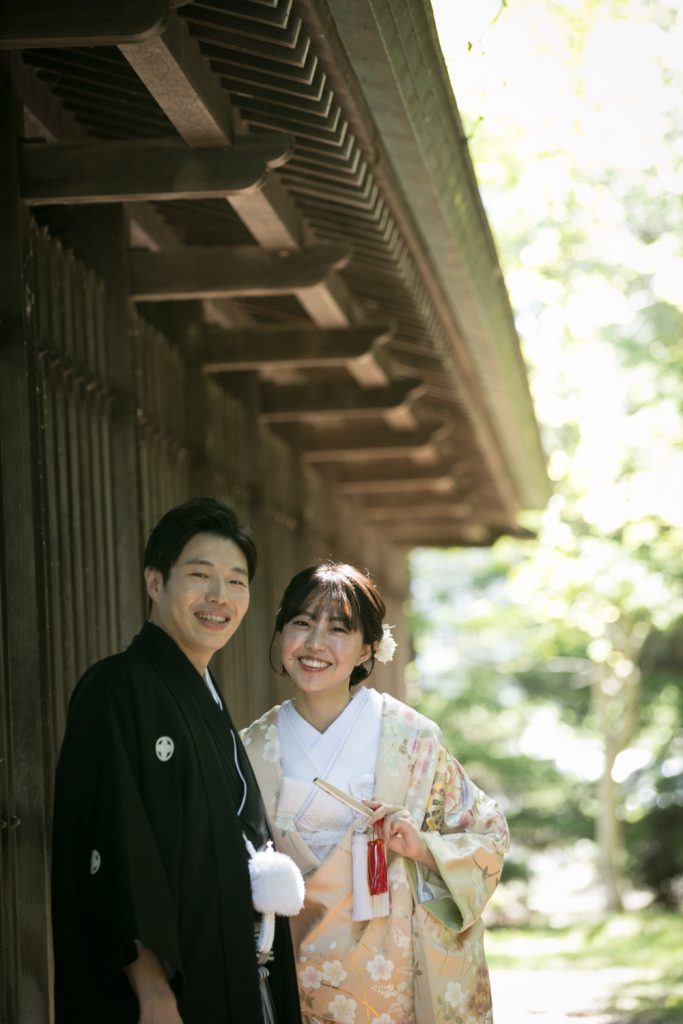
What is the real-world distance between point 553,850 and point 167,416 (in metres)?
17.4

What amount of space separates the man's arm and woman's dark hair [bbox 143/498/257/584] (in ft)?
2.58

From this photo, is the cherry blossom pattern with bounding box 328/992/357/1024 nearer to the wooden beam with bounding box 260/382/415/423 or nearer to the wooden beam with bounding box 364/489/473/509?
the wooden beam with bounding box 260/382/415/423

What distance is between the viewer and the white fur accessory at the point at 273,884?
10.6 ft

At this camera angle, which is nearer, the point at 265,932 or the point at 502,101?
the point at 265,932

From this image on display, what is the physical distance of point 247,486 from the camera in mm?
7414

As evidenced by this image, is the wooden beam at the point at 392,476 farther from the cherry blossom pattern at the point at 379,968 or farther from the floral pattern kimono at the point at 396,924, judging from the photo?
the cherry blossom pattern at the point at 379,968

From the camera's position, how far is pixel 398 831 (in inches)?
150

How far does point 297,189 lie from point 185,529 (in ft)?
6.78

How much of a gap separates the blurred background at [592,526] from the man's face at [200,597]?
17.3 ft

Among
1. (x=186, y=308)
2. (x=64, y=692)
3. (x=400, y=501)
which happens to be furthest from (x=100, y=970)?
(x=400, y=501)

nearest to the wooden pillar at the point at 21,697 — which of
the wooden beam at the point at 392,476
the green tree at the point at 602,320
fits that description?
the wooden beam at the point at 392,476

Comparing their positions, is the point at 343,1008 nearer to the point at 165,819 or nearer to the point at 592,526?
the point at 165,819

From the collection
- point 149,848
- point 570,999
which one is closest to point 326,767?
point 149,848

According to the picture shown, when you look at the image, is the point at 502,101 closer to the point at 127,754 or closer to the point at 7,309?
the point at 7,309
